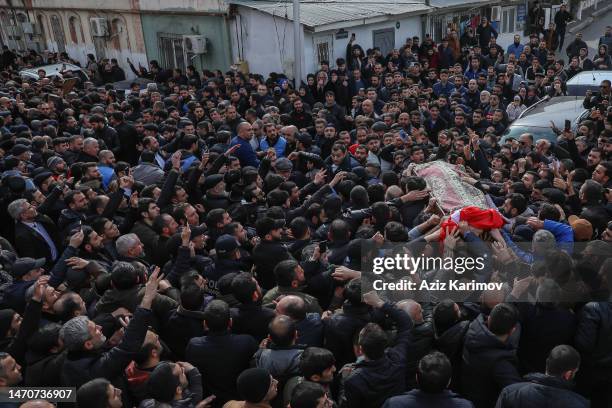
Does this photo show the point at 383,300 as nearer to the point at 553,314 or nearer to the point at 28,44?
the point at 553,314

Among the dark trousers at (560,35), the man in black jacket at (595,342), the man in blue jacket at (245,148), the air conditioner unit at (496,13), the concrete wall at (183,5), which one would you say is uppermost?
the concrete wall at (183,5)

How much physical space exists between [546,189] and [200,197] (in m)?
3.95

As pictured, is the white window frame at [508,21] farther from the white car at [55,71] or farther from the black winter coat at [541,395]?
the black winter coat at [541,395]

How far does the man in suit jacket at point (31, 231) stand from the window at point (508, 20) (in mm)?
18606

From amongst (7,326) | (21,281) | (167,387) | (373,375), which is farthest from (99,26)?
(373,375)

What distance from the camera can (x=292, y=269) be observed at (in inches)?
172

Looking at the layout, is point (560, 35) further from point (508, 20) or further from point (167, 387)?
point (167, 387)

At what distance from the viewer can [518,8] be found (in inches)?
803

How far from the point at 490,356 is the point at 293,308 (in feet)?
4.39

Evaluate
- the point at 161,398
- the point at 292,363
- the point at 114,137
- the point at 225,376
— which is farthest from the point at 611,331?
the point at 114,137

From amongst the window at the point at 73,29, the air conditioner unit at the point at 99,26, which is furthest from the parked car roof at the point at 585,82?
the window at the point at 73,29

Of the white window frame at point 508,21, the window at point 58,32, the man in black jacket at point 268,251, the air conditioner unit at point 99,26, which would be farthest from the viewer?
the window at point 58,32

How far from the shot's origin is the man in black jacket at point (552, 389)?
306 centimetres

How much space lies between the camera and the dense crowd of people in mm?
3434
